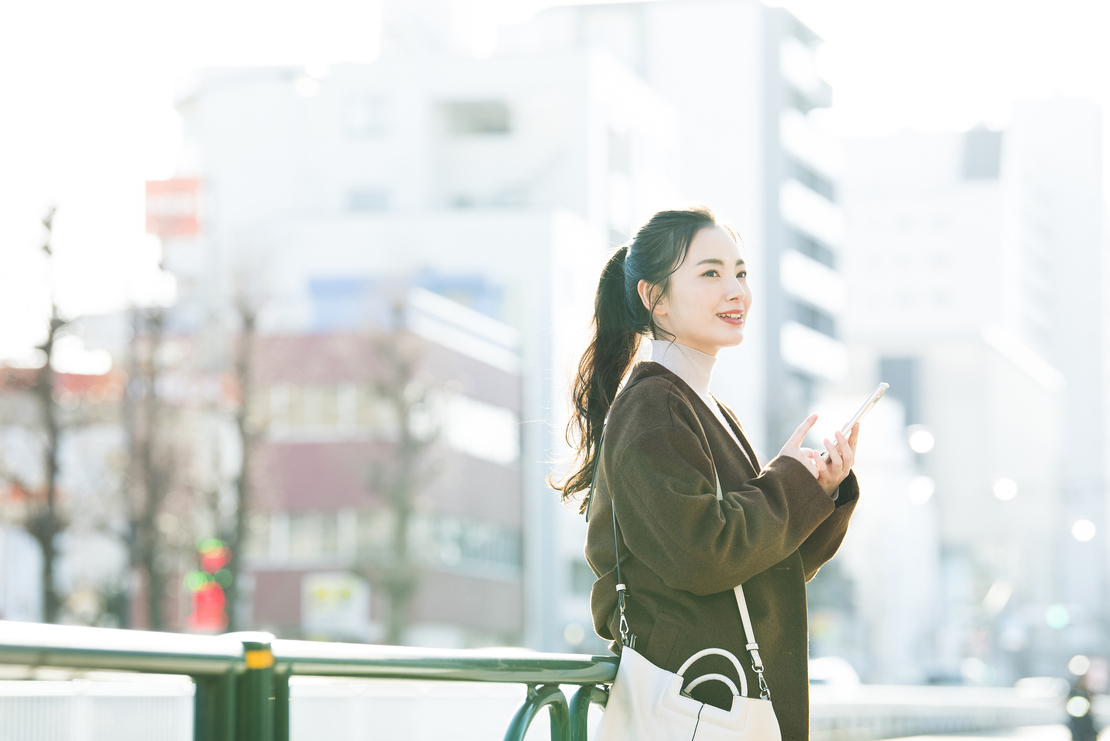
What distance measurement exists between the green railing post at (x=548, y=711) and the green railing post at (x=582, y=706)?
0.05 feet

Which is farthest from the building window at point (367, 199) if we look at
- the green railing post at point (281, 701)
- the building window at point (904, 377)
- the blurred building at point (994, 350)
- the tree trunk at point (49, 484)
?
the building window at point (904, 377)

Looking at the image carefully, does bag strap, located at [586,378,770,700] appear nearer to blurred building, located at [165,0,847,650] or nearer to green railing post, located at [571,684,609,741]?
green railing post, located at [571,684,609,741]

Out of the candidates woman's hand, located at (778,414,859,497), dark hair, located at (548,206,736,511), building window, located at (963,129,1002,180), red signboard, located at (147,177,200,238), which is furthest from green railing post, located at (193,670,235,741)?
building window, located at (963,129,1002,180)

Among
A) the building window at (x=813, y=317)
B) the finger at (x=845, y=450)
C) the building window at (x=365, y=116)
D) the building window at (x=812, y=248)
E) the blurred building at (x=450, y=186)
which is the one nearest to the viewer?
the finger at (x=845, y=450)

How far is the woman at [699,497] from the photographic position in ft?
9.17

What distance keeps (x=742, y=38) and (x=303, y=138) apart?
21.7 m

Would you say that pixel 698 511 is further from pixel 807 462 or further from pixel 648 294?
pixel 648 294

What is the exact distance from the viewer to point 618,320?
342 centimetres

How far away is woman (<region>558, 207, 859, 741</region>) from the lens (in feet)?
9.17

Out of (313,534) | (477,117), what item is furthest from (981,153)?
(313,534)

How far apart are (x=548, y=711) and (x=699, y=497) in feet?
2.44

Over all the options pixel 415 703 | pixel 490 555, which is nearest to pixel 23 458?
pixel 490 555

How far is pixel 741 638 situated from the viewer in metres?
2.91

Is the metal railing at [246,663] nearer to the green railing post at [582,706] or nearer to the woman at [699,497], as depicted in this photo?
the green railing post at [582,706]
